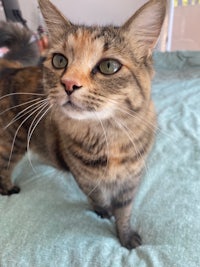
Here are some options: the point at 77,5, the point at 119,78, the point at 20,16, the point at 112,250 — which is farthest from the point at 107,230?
the point at 77,5

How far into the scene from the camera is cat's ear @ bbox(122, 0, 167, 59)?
0.72 m

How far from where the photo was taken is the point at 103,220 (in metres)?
1.03

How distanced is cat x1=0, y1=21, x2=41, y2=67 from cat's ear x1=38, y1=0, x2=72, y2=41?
41cm

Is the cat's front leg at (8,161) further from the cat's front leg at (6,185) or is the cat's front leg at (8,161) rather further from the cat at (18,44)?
the cat at (18,44)

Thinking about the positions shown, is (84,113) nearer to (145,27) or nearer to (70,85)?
(70,85)

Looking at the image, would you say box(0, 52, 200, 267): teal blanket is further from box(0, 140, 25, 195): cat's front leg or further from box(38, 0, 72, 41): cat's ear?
box(38, 0, 72, 41): cat's ear

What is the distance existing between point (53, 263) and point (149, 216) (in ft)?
1.14

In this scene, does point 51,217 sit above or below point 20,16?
below

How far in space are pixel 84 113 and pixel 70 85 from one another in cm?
8

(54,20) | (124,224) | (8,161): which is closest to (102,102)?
(54,20)

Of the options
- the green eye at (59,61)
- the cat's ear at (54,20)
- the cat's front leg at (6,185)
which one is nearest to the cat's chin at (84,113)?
the green eye at (59,61)

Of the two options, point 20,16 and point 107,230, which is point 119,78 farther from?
point 20,16

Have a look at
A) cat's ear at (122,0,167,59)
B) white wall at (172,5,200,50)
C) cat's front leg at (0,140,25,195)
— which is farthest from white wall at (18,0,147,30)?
cat's ear at (122,0,167,59)

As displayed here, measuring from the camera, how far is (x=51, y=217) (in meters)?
1.00
